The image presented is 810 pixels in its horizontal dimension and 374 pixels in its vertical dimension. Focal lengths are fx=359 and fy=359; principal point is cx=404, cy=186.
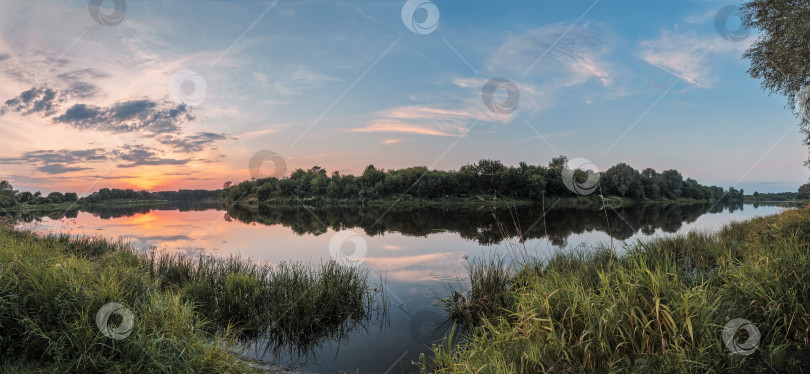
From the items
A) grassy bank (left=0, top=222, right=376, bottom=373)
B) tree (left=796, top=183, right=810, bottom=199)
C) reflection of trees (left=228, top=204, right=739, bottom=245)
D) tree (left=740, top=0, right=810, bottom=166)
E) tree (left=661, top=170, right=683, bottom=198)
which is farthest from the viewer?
tree (left=661, top=170, right=683, bottom=198)

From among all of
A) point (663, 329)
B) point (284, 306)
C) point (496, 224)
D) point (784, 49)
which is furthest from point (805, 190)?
point (284, 306)

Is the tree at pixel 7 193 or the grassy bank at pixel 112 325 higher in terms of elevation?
the tree at pixel 7 193

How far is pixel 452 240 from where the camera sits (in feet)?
71.4

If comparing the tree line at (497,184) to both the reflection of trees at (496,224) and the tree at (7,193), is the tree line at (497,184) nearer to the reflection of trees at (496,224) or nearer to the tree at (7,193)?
the reflection of trees at (496,224)

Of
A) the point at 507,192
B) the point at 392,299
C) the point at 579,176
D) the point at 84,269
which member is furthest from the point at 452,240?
the point at 507,192

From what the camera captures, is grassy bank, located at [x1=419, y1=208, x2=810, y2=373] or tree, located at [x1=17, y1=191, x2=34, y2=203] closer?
grassy bank, located at [x1=419, y1=208, x2=810, y2=373]

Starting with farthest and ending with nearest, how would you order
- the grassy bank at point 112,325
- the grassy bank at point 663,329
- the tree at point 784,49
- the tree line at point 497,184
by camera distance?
1. the tree line at point 497,184
2. the tree at point 784,49
3. the grassy bank at point 112,325
4. the grassy bank at point 663,329

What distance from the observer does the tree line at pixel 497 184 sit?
270 ft

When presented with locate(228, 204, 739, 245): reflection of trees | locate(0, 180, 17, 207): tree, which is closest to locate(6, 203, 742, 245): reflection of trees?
locate(228, 204, 739, 245): reflection of trees

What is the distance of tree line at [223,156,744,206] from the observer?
3236 inches

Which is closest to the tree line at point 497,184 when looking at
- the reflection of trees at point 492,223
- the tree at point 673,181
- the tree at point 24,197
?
the tree at point 673,181

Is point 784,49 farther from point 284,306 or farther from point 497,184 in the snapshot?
point 497,184

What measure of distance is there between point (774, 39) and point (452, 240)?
59.5 ft

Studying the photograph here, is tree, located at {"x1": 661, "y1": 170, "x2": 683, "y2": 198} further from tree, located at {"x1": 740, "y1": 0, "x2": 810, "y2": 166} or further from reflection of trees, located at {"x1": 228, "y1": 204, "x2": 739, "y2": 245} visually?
tree, located at {"x1": 740, "y1": 0, "x2": 810, "y2": 166}
